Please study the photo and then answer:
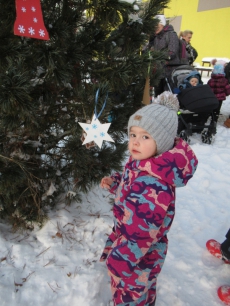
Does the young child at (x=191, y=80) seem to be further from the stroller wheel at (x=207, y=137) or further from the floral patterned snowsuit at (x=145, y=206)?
the floral patterned snowsuit at (x=145, y=206)

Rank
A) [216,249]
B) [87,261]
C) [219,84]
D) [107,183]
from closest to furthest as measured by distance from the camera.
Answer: [107,183]
[87,261]
[216,249]
[219,84]

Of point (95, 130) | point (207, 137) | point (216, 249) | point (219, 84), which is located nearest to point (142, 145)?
point (95, 130)

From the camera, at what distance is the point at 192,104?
13.7 ft

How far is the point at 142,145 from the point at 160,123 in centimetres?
14

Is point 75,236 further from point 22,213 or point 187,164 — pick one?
point 187,164

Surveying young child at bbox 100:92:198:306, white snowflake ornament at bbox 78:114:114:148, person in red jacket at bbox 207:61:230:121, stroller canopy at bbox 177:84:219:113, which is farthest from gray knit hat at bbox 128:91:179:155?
person in red jacket at bbox 207:61:230:121

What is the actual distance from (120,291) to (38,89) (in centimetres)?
132

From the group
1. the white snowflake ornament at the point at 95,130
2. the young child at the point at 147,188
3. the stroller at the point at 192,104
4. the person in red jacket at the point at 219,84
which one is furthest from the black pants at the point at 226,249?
the person in red jacket at the point at 219,84

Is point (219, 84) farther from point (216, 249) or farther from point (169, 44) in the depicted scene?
point (216, 249)

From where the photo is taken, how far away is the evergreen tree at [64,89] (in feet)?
4.16

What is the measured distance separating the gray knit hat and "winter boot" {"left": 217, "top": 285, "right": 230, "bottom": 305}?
4.07ft

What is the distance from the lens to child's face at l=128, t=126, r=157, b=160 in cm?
123

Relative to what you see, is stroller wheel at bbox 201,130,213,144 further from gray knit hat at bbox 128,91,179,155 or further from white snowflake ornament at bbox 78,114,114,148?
white snowflake ornament at bbox 78,114,114,148

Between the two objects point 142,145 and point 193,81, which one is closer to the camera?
point 142,145
